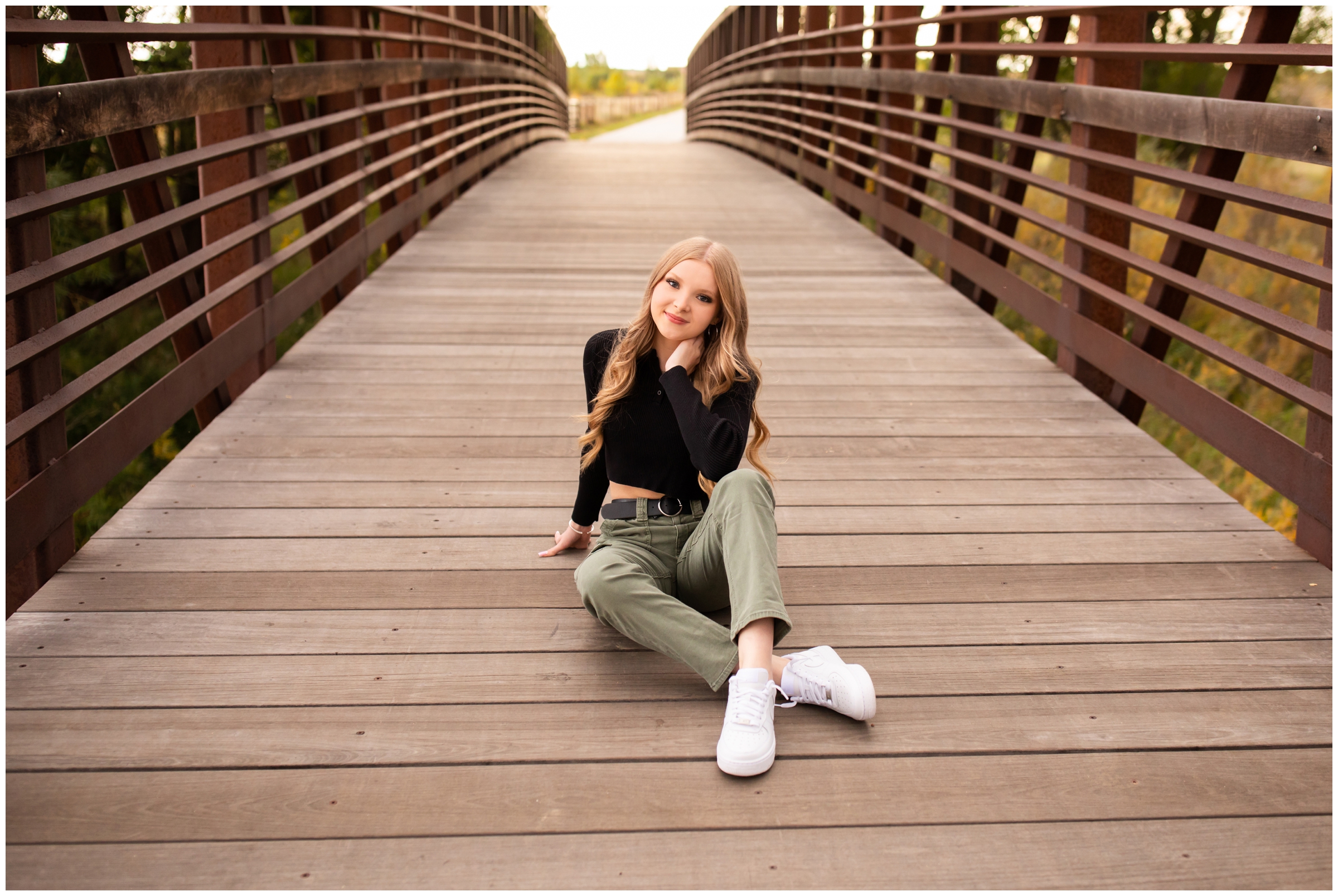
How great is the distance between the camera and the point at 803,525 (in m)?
2.80

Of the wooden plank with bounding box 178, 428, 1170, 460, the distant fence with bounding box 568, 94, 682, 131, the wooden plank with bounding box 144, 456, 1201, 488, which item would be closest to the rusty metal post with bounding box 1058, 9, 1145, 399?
the wooden plank with bounding box 178, 428, 1170, 460

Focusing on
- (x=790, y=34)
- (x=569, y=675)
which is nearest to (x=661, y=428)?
(x=569, y=675)

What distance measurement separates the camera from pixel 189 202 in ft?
14.4

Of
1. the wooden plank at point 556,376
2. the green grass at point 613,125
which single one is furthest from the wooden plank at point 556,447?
the green grass at point 613,125

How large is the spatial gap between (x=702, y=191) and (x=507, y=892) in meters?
7.53

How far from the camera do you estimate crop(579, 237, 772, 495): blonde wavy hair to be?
2244 mm

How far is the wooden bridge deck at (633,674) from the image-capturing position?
1.64m

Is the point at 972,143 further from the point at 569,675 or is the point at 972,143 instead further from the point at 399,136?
the point at 569,675

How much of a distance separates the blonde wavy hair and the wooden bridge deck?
41 cm

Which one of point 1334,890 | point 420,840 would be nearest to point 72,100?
point 420,840

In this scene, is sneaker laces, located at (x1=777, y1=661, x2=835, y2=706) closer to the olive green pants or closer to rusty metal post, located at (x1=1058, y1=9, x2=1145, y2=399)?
the olive green pants

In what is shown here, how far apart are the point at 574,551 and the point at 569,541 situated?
5 centimetres

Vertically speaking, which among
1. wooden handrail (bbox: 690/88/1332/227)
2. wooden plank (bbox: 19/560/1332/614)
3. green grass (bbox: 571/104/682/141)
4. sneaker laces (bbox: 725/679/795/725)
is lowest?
green grass (bbox: 571/104/682/141)

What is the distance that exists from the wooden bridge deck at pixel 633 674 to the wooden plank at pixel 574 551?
1 cm
